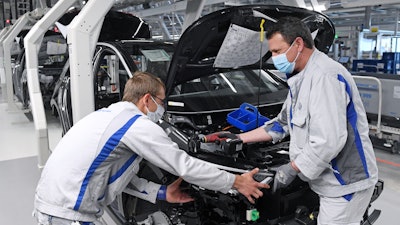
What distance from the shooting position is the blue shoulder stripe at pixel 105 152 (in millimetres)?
1841

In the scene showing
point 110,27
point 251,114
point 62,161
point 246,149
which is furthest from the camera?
point 110,27

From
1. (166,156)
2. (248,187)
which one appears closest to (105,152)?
(166,156)

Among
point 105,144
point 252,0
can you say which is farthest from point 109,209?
point 252,0

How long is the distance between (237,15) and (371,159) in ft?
4.31

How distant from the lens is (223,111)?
314 centimetres

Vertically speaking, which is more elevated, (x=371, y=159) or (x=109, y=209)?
(x=371, y=159)

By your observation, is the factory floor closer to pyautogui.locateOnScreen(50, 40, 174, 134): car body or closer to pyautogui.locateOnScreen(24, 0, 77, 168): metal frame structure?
pyautogui.locateOnScreen(24, 0, 77, 168): metal frame structure

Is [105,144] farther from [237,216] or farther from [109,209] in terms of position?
[109,209]

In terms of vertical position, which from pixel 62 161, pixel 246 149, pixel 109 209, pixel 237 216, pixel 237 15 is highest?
pixel 237 15

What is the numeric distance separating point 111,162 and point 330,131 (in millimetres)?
1097

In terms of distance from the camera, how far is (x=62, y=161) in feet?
6.37

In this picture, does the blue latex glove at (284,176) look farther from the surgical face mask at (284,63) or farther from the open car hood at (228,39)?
the open car hood at (228,39)

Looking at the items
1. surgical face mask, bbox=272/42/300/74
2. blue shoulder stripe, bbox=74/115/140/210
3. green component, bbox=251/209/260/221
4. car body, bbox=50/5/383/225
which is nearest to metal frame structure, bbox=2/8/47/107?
car body, bbox=50/5/383/225

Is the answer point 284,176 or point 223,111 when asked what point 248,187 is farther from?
point 223,111
